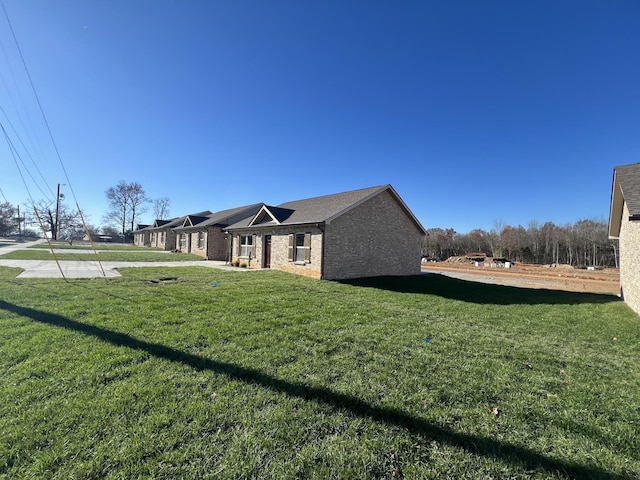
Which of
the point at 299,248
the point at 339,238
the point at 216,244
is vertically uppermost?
the point at 339,238

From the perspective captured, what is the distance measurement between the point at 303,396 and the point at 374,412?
78 centimetres

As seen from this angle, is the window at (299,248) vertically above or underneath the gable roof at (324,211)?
underneath

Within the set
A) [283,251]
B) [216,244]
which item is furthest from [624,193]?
[216,244]

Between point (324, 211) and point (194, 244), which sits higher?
point (324, 211)

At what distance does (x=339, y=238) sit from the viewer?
1305cm

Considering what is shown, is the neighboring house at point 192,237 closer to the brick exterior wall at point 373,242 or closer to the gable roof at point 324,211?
the gable roof at point 324,211

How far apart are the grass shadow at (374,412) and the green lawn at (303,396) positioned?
17 millimetres

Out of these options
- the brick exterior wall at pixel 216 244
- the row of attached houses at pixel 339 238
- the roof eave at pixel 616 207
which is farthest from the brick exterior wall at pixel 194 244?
the roof eave at pixel 616 207

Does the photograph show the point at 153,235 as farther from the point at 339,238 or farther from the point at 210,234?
the point at 339,238

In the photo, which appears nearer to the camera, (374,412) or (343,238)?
(374,412)

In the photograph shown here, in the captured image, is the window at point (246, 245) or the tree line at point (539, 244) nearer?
the window at point (246, 245)

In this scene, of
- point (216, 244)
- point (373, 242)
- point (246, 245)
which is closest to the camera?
point (373, 242)

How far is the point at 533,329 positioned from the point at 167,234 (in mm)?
37004

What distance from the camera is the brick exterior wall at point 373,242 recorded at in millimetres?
12945
